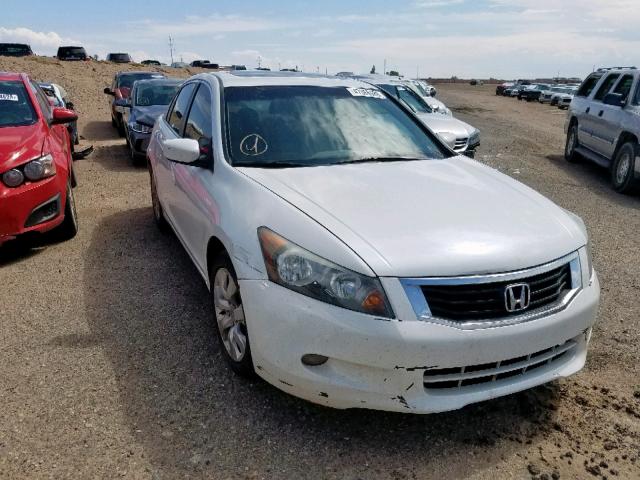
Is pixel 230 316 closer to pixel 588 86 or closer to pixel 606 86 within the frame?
pixel 606 86

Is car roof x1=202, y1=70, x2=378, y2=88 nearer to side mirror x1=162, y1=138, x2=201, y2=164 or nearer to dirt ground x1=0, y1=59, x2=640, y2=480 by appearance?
side mirror x1=162, y1=138, x2=201, y2=164

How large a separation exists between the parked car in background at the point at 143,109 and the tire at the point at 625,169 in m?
7.07

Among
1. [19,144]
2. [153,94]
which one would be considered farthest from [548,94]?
[19,144]

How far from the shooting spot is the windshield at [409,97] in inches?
416

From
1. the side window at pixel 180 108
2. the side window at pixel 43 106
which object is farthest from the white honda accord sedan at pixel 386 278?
the side window at pixel 43 106

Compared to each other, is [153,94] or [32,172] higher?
[32,172]

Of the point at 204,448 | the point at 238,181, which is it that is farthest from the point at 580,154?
the point at 204,448

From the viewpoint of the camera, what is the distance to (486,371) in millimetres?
2402

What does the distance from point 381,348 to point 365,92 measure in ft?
8.04

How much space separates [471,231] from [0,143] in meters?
4.21

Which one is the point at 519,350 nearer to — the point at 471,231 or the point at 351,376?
the point at 471,231

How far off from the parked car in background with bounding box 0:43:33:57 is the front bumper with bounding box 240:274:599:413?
112ft

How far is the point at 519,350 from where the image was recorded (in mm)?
2373

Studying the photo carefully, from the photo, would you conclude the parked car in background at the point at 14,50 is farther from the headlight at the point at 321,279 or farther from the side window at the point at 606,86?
the headlight at the point at 321,279
